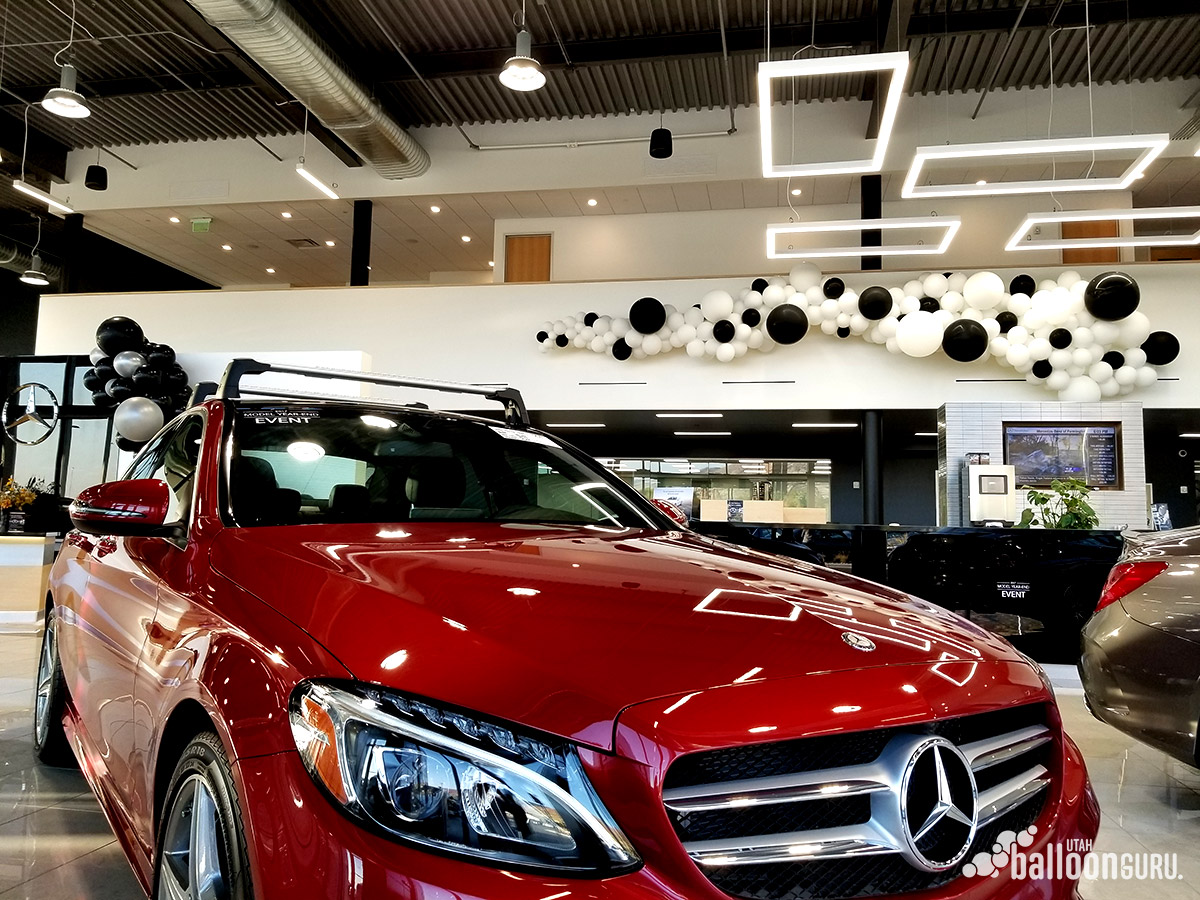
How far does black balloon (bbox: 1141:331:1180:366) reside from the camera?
29.2ft

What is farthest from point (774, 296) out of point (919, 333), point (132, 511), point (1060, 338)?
point (132, 511)

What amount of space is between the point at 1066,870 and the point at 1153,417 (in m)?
10.3

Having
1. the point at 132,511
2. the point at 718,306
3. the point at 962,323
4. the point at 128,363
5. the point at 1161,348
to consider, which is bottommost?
the point at 132,511

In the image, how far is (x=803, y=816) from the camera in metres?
0.93

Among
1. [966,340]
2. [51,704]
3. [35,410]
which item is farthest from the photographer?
[35,410]

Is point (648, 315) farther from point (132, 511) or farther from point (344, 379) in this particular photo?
point (132, 511)

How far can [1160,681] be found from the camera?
2.57 meters

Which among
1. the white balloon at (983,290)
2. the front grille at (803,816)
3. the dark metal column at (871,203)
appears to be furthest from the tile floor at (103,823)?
the dark metal column at (871,203)

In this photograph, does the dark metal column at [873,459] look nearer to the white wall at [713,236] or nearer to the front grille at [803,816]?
the white wall at [713,236]

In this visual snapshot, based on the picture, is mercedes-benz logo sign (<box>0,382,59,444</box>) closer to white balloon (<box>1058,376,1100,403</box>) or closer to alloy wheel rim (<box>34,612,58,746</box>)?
alloy wheel rim (<box>34,612,58,746</box>)

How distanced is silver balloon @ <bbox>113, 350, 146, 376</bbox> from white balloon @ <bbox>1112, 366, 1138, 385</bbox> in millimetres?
10247

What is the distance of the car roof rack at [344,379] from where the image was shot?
217 cm

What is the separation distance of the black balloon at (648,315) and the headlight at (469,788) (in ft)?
30.3

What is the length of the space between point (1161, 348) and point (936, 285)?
2441 mm
